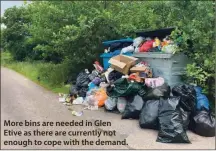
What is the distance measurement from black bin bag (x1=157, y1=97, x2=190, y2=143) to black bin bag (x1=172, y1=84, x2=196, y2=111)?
9.4 inches

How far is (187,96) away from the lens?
17.2ft

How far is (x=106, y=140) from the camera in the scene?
4730 millimetres

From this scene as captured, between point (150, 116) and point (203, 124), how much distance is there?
85 cm

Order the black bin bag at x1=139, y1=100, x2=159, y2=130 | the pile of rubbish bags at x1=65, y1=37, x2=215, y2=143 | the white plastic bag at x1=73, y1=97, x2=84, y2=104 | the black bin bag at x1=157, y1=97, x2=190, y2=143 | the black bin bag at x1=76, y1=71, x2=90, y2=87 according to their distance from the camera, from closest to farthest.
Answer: the black bin bag at x1=157, y1=97, x2=190, y2=143, the pile of rubbish bags at x1=65, y1=37, x2=215, y2=143, the black bin bag at x1=139, y1=100, x2=159, y2=130, the white plastic bag at x1=73, y1=97, x2=84, y2=104, the black bin bag at x1=76, y1=71, x2=90, y2=87

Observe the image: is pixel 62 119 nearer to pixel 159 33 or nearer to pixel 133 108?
pixel 133 108

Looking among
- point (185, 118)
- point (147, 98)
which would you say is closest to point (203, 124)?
point (185, 118)

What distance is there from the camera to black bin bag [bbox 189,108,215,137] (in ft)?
15.6

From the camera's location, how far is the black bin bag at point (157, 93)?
547 centimetres

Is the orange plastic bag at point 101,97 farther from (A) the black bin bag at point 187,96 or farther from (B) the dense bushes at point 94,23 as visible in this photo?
(B) the dense bushes at point 94,23

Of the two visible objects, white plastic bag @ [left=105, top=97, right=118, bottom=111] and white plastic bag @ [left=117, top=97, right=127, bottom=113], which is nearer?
white plastic bag @ [left=117, top=97, right=127, bottom=113]

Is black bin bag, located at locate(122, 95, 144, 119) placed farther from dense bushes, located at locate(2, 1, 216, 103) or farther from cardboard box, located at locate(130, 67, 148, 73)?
dense bushes, located at locate(2, 1, 216, 103)

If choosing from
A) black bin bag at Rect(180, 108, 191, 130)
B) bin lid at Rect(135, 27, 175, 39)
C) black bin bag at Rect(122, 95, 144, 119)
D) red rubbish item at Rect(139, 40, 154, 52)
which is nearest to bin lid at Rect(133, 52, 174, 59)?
red rubbish item at Rect(139, 40, 154, 52)

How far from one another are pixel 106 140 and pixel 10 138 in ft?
5.18

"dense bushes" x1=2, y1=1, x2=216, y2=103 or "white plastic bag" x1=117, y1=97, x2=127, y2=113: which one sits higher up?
"dense bushes" x1=2, y1=1, x2=216, y2=103
